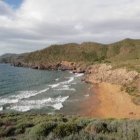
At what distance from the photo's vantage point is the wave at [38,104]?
4412 centimetres

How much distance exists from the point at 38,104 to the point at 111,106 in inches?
438

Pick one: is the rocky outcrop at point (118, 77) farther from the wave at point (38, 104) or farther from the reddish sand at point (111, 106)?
the wave at point (38, 104)

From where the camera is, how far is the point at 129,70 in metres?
73.4

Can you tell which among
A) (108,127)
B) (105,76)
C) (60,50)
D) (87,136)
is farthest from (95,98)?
(60,50)

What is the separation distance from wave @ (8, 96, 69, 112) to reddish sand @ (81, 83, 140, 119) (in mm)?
4077

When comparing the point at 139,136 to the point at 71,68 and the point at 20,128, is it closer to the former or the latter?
the point at 20,128

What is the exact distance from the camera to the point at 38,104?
154 feet

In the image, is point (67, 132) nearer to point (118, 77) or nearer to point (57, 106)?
point (57, 106)

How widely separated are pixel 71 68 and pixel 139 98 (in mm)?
94880

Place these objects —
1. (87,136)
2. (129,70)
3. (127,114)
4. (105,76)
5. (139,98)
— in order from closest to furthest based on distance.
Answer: (87,136) < (127,114) < (139,98) < (129,70) < (105,76)

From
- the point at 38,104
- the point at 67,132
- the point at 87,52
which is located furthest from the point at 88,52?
the point at 67,132

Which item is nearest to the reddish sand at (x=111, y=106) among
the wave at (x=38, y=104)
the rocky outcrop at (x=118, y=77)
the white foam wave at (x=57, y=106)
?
the white foam wave at (x=57, y=106)

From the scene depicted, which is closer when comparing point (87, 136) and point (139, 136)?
point (87, 136)

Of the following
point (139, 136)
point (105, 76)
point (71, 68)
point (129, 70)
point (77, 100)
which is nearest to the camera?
point (139, 136)
